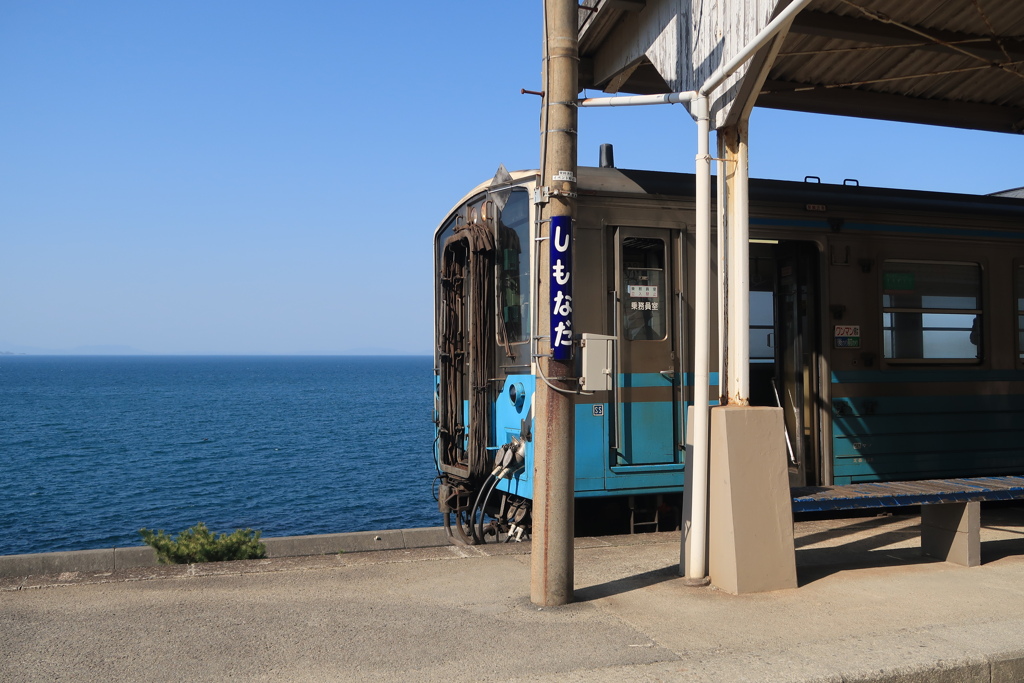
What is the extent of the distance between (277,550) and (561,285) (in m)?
5.43

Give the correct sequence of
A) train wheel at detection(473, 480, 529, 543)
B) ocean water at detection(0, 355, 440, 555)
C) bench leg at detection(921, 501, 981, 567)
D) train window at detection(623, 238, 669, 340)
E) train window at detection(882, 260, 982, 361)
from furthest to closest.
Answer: ocean water at detection(0, 355, 440, 555) < train window at detection(882, 260, 982, 361) < train wheel at detection(473, 480, 529, 543) < train window at detection(623, 238, 669, 340) < bench leg at detection(921, 501, 981, 567)

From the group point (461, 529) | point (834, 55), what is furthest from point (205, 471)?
point (834, 55)

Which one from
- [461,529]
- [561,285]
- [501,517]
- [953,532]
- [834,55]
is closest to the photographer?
[561,285]

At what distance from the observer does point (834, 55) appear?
28.4 feet

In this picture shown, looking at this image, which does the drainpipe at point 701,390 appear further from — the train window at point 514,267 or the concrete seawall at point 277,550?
the concrete seawall at point 277,550

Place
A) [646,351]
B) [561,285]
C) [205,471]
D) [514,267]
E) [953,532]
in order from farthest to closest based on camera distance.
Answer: [205,471]
[514,267]
[646,351]
[953,532]
[561,285]

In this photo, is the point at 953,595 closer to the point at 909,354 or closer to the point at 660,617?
the point at 660,617

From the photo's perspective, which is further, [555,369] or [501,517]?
[501,517]

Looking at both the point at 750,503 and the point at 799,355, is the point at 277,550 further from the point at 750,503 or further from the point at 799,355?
the point at 799,355

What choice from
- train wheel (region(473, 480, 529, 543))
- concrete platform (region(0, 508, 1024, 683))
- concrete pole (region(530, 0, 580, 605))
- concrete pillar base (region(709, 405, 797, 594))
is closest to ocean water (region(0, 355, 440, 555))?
train wheel (region(473, 480, 529, 543))

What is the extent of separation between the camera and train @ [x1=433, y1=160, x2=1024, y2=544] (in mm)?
7832

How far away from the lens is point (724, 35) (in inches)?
262

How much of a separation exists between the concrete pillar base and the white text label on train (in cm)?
279

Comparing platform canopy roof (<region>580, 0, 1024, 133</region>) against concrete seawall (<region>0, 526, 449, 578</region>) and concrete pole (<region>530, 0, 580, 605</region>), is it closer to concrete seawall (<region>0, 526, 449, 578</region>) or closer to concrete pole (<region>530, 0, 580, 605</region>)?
concrete pole (<region>530, 0, 580, 605</region>)
